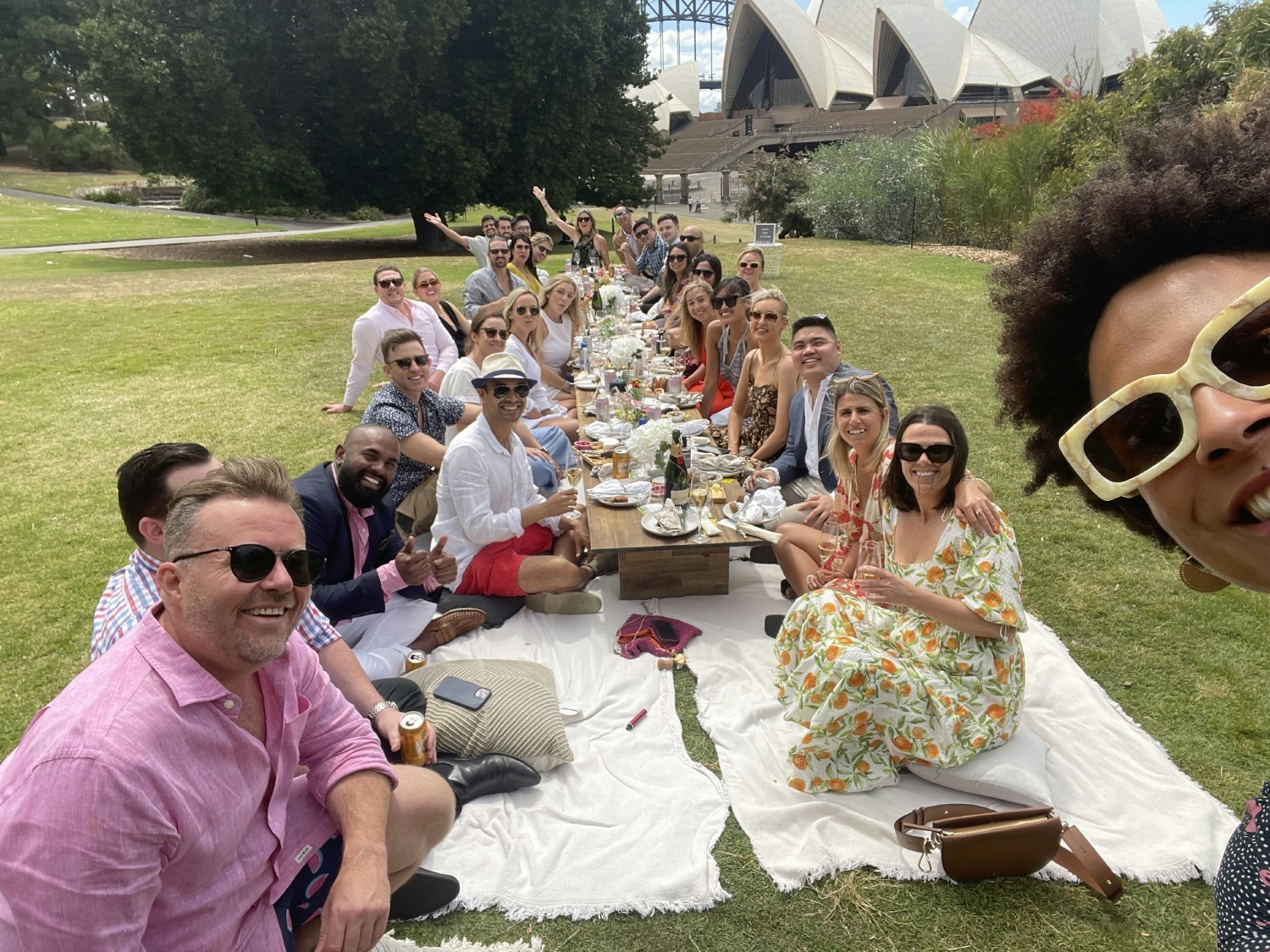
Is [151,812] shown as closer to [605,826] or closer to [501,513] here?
[605,826]

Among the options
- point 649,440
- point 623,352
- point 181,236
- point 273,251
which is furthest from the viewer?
point 181,236

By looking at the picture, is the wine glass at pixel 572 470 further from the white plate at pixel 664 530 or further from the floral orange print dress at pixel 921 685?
the floral orange print dress at pixel 921 685

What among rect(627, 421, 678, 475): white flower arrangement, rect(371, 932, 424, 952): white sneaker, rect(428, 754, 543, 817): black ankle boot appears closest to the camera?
rect(371, 932, 424, 952): white sneaker

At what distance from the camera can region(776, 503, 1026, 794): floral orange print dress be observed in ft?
9.61

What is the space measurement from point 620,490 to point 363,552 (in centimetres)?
152

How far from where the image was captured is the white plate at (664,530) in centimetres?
410

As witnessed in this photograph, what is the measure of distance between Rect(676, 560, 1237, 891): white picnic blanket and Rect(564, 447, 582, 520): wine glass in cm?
224

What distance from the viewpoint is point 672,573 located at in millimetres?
4512

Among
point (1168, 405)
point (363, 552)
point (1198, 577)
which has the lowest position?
point (363, 552)

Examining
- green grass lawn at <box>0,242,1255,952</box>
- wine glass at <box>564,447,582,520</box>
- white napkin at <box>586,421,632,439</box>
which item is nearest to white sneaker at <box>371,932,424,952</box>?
green grass lawn at <box>0,242,1255,952</box>

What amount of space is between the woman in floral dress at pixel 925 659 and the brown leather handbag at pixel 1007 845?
0.34m

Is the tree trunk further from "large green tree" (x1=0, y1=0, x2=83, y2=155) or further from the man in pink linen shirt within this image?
the man in pink linen shirt

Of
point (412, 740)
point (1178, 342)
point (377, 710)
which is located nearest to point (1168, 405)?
point (1178, 342)

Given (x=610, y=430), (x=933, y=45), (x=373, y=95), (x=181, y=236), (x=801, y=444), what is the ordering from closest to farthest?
(x=801, y=444) → (x=610, y=430) → (x=373, y=95) → (x=181, y=236) → (x=933, y=45)
